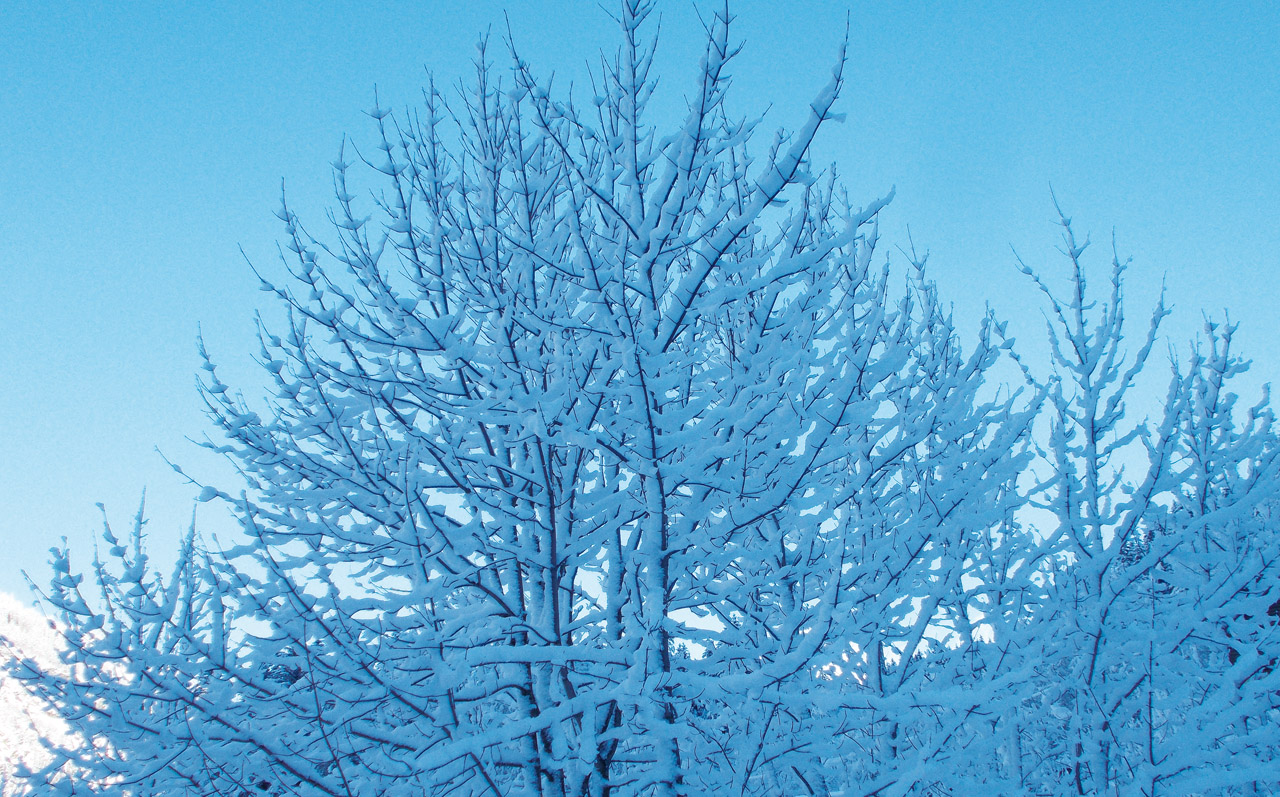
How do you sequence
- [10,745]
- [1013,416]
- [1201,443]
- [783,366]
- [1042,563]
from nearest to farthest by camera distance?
1. [783,366]
2. [1013,416]
3. [1042,563]
4. [1201,443]
5. [10,745]

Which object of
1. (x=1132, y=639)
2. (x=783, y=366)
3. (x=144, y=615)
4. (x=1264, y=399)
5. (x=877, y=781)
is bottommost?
A: (x=877, y=781)

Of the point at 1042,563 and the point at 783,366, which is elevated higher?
the point at 783,366

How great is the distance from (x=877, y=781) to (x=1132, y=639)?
219cm

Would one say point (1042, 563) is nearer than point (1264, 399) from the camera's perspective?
Yes

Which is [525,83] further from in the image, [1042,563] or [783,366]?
[1042,563]

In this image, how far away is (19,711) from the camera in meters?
4.25

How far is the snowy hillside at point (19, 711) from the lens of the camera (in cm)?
444

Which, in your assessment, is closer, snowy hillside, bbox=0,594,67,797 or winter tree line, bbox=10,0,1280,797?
→ winter tree line, bbox=10,0,1280,797

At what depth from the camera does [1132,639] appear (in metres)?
3.82

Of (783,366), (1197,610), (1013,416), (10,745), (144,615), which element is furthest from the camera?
(10,745)

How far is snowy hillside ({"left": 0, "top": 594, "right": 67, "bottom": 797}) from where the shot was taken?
4.44m

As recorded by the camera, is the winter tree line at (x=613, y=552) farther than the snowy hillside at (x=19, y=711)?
No

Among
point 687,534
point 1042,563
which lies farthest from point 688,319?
point 1042,563

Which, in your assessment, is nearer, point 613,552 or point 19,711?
point 613,552
